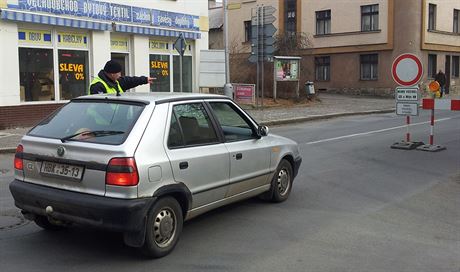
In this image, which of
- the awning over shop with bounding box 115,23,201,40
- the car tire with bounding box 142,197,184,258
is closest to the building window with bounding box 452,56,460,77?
the awning over shop with bounding box 115,23,201,40

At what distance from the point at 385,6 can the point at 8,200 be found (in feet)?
101

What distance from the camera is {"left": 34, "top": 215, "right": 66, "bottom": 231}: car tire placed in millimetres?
5367

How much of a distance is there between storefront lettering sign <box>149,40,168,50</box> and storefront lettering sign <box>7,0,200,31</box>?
702mm

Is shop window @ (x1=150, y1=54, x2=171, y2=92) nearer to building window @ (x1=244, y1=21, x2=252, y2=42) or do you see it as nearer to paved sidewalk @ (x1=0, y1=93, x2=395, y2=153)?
paved sidewalk @ (x1=0, y1=93, x2=395, y2=153)

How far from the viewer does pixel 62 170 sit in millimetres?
4742

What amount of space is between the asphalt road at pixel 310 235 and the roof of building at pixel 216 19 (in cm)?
3684

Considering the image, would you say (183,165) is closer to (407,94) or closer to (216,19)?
(407,94)

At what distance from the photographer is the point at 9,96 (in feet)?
50.2

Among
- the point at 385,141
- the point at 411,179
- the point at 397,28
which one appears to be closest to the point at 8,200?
the point at 411,179

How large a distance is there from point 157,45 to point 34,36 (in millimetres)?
5528

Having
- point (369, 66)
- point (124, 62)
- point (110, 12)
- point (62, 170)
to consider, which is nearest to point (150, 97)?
point (62, 170)

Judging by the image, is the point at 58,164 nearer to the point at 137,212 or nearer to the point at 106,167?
the point at 106,167

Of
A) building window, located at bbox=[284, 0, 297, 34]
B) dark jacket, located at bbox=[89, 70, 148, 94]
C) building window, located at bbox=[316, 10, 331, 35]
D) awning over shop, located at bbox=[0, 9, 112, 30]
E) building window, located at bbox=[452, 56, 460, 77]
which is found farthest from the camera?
building window, located at bbox=[284, 0, 297, 34]

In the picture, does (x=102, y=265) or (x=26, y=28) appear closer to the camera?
(x=102, y=265)
